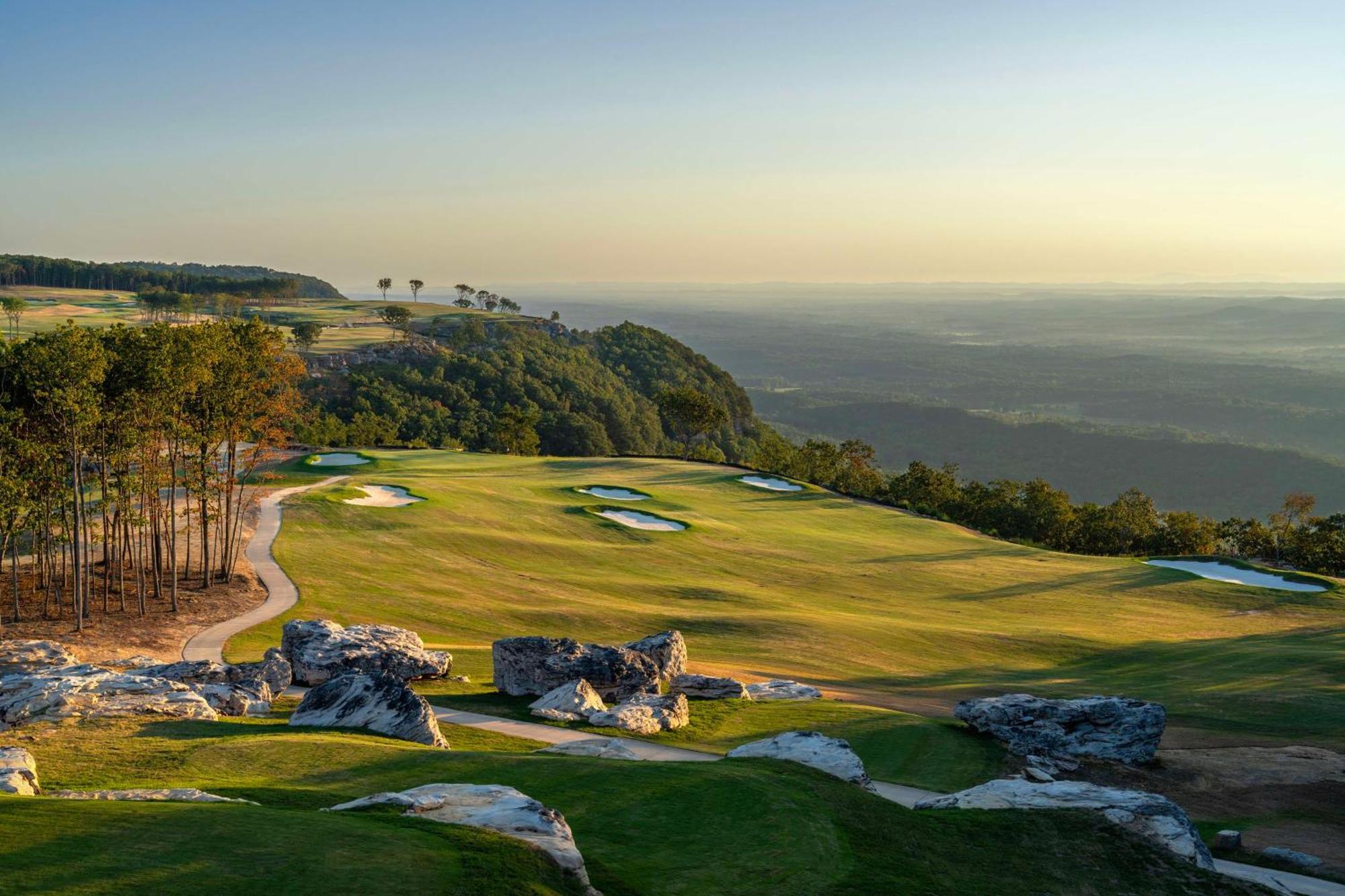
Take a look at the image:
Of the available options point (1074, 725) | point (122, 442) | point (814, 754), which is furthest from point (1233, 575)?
point (122, 442)

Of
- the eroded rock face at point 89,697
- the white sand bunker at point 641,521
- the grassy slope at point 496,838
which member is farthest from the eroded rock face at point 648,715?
the white sand bunker at point 641,521

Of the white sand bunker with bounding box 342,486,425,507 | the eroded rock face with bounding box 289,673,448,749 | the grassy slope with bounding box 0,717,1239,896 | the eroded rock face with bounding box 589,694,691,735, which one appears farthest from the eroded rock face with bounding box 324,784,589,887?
the white sand bunker with bounding box 342,486,425,507

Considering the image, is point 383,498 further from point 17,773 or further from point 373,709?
point 17,773

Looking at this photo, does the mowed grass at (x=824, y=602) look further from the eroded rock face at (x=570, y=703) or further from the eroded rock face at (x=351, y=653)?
the eroded rock face at (x=570, y=703)

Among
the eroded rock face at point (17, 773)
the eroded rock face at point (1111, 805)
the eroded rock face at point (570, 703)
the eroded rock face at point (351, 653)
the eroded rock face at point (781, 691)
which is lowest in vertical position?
the eroded rock face at point (781, 691)

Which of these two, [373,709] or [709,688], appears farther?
[709,688]

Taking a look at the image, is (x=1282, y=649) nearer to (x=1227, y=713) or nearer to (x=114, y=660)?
(x=1227, y=713)
